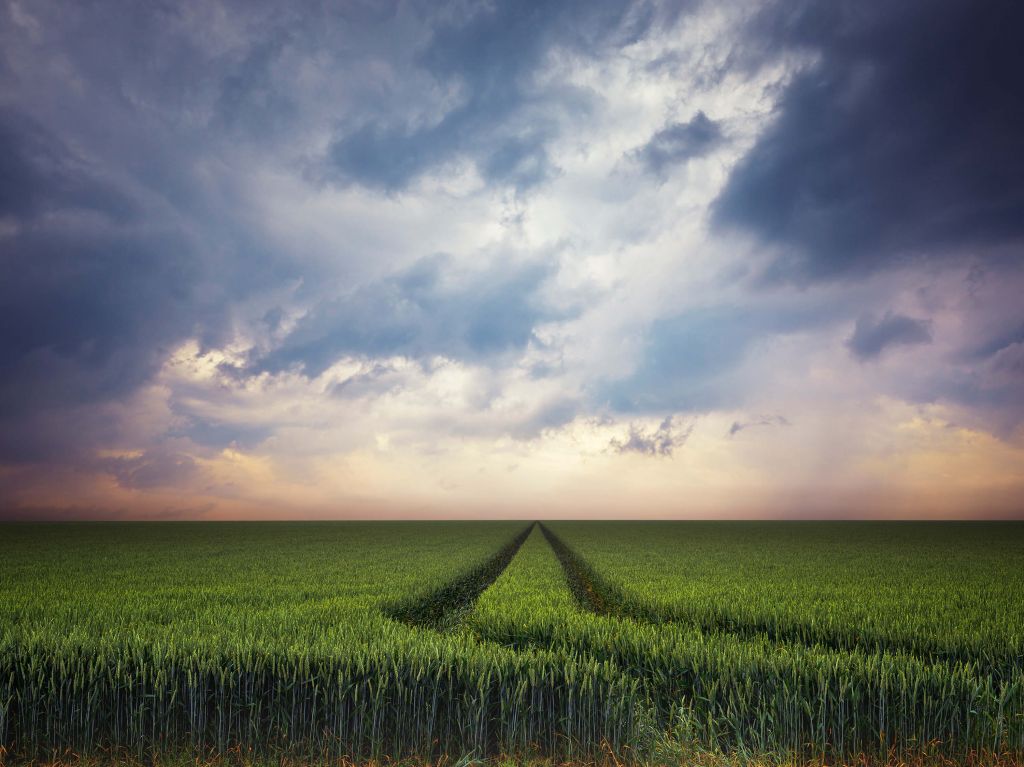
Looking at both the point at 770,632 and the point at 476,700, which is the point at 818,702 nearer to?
the point at 476,700

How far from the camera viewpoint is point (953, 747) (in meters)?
6.91

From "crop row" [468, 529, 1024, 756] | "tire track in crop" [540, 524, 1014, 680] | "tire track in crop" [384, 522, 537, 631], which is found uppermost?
"crop row" [468, 529, 1024, 756]

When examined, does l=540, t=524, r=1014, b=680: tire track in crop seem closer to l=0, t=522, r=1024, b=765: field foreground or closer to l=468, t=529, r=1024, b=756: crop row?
l=0, t=522, r=1024, b=765: field foreground

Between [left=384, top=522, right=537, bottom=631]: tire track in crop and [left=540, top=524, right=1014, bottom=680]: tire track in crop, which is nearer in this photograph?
[left=540, top=524, right=1014, bottom=680]: tire track in crop

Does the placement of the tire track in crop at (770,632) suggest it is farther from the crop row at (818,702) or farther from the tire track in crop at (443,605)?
the tire track in crop at (443,605)

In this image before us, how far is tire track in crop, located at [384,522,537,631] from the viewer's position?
15.3 metres

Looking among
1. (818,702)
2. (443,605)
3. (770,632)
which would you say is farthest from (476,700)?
(443,605)

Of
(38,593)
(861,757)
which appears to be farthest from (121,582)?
(861,757)

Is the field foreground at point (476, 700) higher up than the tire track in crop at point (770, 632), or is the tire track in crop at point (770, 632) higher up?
the field foreground at point (476, 700)

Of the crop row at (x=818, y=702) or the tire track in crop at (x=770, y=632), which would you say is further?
the tire track in crop at (x=770, y=632)

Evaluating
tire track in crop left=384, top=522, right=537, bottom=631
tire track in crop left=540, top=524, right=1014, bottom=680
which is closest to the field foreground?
tire track in crop left=540, top=524, right=1014, bottom=680

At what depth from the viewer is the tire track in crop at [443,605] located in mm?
15305

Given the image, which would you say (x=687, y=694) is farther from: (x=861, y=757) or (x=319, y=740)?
(x=319, y=740)

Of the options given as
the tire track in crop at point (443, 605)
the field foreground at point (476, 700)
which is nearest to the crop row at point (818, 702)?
the field foreground at point (476, 700)
